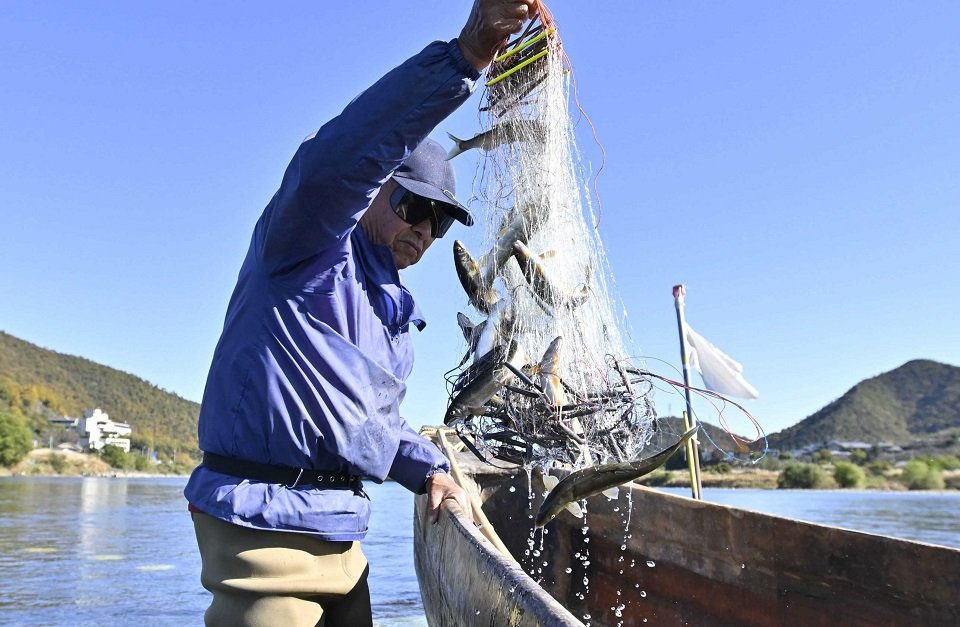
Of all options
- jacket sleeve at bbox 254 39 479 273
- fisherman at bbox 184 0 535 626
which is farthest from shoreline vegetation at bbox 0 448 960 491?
jacket sleeve at bbox 254 39 479 273

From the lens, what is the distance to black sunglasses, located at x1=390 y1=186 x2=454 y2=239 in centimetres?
221

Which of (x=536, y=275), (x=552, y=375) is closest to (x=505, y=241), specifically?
(x=536, y=275)

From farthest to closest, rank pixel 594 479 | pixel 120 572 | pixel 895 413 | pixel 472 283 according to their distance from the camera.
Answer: pixel 895 413, pixel 120 572, pixel 472 283, pixel 594 479

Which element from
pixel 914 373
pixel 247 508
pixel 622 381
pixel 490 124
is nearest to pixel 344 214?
pixel 247 508

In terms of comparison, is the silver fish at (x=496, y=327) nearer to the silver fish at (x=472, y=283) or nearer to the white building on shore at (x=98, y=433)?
the silver fish at (x=472, y=283)

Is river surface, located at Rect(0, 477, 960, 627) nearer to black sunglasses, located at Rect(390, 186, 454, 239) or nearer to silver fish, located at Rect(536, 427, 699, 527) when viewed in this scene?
silver fish, located at Rect(536, 427, 699, 527)

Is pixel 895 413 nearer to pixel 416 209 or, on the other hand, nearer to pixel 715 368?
pixel 715 368

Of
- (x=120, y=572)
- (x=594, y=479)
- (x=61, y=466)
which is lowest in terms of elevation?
(x=61, y=466)

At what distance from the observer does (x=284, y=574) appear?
184 cm

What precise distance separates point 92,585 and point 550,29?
9989mm

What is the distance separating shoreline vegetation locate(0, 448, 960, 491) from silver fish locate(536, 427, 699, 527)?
1636 inches

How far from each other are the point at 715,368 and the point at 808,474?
56.5 meters

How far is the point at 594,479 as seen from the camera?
12.6 feet

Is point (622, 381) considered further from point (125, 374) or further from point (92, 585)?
point (125, 374)
